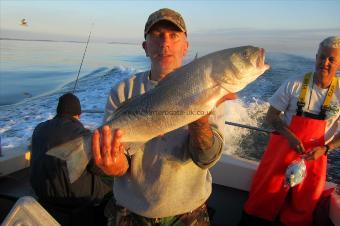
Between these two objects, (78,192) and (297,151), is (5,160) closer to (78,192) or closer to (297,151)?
(78,192)

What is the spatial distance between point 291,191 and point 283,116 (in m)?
0.92

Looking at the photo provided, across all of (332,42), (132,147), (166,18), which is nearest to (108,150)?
(132,147)

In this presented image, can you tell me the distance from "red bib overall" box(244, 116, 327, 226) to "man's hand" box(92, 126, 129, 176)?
2.34 meters

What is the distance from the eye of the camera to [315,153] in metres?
3.76

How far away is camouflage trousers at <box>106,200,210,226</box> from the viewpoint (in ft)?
8.01

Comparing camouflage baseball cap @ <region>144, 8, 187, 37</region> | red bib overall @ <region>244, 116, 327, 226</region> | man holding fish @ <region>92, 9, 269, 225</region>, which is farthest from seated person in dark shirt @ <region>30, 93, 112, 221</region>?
red bib overall @ <region>244, 116, 327, 226</region>

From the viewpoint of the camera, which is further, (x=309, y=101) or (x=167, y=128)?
(x=309, y=101)

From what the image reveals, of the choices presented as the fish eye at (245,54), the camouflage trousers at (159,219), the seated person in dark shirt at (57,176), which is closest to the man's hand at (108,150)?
the camouflage trousers at (159,219)

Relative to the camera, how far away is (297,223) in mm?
3885

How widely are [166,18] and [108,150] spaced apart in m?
0.99

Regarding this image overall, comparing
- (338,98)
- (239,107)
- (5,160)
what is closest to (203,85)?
(338,98)

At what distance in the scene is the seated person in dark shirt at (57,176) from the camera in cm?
368

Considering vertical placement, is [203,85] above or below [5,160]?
above

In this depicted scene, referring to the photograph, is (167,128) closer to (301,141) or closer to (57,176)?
(57,176)
